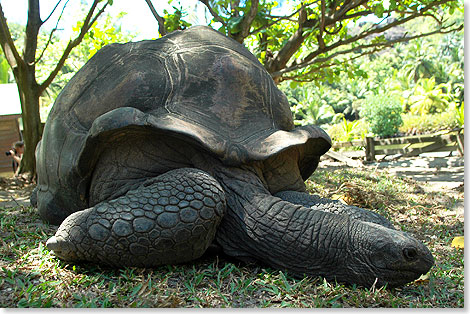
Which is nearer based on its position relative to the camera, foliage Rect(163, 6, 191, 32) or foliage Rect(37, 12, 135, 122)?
foliage Rect(163, 6, 191, 32)

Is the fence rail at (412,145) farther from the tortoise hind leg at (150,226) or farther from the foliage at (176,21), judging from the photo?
the tortoise hind leg at (150,226)

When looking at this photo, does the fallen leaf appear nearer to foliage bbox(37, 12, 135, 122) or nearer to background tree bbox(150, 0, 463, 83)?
background tree bbox(150, 0, 463, 83)

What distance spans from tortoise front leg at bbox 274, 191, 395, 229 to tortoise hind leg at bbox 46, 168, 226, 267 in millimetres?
520

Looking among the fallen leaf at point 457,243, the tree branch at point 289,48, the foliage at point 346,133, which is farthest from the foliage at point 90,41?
the foliage at point 346,133

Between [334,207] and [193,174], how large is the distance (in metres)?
0.73

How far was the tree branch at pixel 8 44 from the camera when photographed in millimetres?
5779

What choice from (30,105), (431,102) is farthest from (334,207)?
(431,102)

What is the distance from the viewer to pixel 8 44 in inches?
234

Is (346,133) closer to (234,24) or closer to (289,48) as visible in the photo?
(289,48)

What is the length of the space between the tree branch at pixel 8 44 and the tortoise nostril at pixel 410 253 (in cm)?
566

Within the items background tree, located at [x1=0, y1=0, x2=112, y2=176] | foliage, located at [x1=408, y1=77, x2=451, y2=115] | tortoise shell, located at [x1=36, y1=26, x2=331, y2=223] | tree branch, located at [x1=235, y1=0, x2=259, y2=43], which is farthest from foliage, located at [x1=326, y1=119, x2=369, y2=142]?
tortoise shell, located at [x1=36, y1=26, x2=331, y2=223]

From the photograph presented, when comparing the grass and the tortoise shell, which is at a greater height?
the tortoise shell

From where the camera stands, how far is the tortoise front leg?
82.9 inches

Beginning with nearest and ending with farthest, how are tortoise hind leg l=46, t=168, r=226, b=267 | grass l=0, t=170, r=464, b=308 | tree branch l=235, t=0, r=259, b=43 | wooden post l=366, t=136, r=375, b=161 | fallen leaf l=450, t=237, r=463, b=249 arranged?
grass l=0, t=170, r=464, b=308 < tortoise hind leg l=46, t=168, r=226, b=267 < fallen leaf l=450, t=237, r=463, b=249 < tree branch l=235, t=0, r=259, b=43 < wooden post l=366, t=136, r=375, b=161
